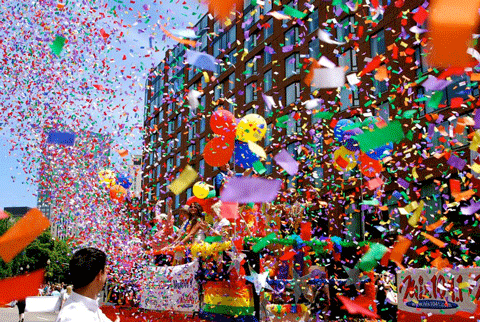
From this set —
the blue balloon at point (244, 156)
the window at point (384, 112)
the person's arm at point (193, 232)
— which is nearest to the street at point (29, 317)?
the person's arm at point (193, 232)

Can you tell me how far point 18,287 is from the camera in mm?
8305

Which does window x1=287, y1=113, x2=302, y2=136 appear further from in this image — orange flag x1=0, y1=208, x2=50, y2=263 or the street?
orange flag x1=0, y1=208, x2=50, y2=263

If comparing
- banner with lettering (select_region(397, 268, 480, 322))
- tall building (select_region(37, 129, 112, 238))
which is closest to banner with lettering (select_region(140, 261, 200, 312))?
tall building (select_region(37, 129, 112, 238))

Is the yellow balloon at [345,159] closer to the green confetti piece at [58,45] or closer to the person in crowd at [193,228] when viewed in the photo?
the person in crowd at [193,228]

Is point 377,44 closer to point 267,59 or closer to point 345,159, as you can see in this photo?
point 267,59

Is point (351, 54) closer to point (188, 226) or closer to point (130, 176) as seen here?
point (130, 176)

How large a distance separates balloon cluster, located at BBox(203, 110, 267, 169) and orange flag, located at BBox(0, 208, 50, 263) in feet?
14.3

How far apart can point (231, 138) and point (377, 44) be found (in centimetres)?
1585

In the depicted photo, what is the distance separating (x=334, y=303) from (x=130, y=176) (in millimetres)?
12694

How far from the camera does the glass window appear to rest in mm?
23788

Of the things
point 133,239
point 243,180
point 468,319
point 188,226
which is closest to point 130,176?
A: point 133,239

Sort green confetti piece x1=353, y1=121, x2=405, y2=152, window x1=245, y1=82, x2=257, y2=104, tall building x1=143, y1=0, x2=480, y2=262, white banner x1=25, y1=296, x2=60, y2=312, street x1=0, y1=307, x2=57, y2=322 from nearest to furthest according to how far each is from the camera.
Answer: green confetti piece x1=353, y1=121, x2=405, y2=152
tall building x1=143, y1=0, x2=480, y2=262
street x1=0, y1=307, x2=57, y2=322
white banner x1=25, y1=296, x2=60, y2=312
window x1=245, y1=82, x2=257, y2=104

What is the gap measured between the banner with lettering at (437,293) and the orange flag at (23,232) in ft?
17.9

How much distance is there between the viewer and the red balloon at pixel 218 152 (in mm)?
10320
